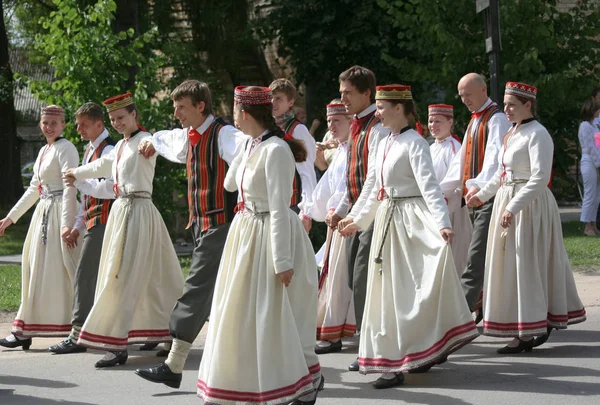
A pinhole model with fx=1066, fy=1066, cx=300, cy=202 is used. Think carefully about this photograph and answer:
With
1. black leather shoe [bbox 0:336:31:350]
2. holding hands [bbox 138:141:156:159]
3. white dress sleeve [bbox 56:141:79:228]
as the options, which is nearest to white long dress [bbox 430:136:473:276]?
holding hands [bbox 138:141:156:159]

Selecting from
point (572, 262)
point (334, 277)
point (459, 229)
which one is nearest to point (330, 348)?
point (334, 277)

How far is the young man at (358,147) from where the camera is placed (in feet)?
23.6

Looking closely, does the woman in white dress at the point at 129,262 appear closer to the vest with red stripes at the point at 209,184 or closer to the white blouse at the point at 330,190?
the vest with red stripes at the point at 209,184

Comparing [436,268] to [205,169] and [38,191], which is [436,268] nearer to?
[205,169]

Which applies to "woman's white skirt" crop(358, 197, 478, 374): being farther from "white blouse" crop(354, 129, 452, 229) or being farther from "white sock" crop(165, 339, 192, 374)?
"white sock" crop(165, 339, 192, 374)

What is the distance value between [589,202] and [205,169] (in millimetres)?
9741

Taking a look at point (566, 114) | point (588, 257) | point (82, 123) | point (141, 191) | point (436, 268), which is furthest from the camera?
point (566, 114)

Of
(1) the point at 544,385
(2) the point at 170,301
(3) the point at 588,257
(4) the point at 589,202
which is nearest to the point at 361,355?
(1) the point at 544,385

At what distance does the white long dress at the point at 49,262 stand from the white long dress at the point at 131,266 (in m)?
0.86

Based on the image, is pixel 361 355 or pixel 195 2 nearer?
pixel 361 355

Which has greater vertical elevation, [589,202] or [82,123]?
[82,123]

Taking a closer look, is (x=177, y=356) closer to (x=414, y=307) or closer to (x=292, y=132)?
(x=414, y=307)

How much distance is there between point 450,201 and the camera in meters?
8.86

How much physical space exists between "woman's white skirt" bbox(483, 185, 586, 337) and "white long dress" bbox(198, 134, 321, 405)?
7.04 feet
